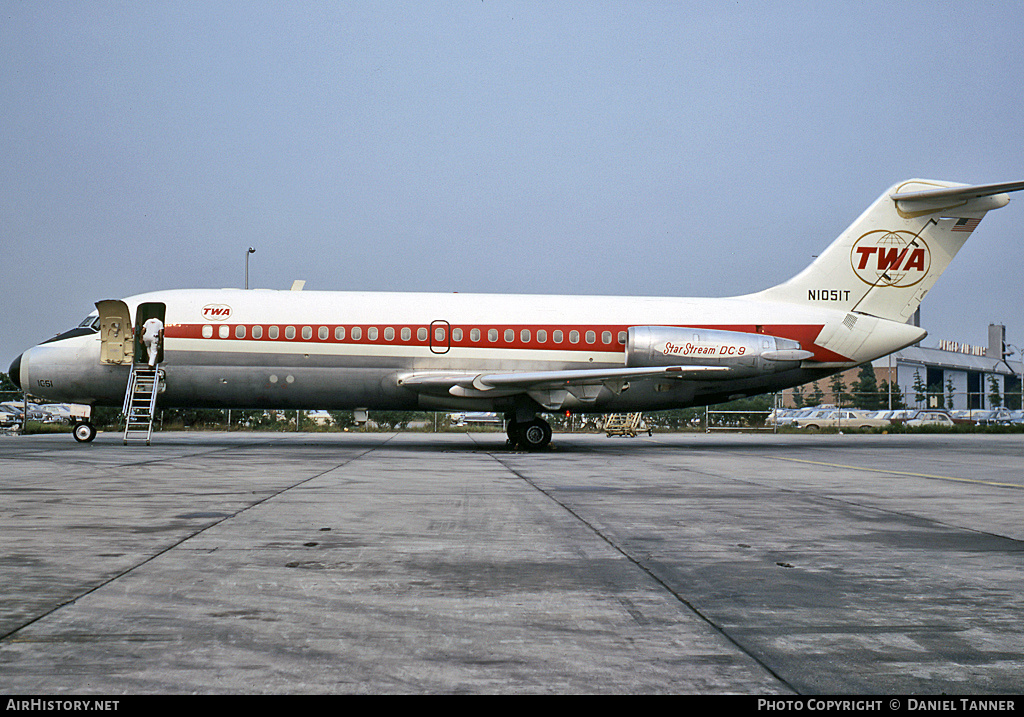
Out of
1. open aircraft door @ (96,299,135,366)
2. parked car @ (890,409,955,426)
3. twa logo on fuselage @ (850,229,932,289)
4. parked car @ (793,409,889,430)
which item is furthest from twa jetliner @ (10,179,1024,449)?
parked car @ (890,409,955,426)

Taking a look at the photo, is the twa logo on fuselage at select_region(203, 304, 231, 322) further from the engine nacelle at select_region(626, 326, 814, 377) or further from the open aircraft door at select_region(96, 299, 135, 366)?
the engine nacelle at select_region(626, 326, 814, 377)

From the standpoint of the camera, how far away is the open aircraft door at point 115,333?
63.8 feet

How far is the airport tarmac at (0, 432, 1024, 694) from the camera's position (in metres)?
3.06

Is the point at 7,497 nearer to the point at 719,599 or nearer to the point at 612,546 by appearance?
the point at 612,546

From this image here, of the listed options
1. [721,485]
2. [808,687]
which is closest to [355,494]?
[721,485]

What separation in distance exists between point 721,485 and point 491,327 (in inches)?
384

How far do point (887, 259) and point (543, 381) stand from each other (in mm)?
10108

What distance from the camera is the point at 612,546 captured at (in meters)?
5.91

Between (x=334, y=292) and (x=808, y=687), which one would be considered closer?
(x=808, y=687)

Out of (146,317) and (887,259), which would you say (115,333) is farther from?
(887,259)

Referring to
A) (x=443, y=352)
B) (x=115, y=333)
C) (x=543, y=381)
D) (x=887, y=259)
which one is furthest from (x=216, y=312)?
(x=887, y=259)

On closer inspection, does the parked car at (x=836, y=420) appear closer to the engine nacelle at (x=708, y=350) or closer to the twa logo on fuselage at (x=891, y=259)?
the twa logo on fuselage at (x=891, y=259)

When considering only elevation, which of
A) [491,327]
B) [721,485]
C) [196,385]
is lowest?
[721,485]
